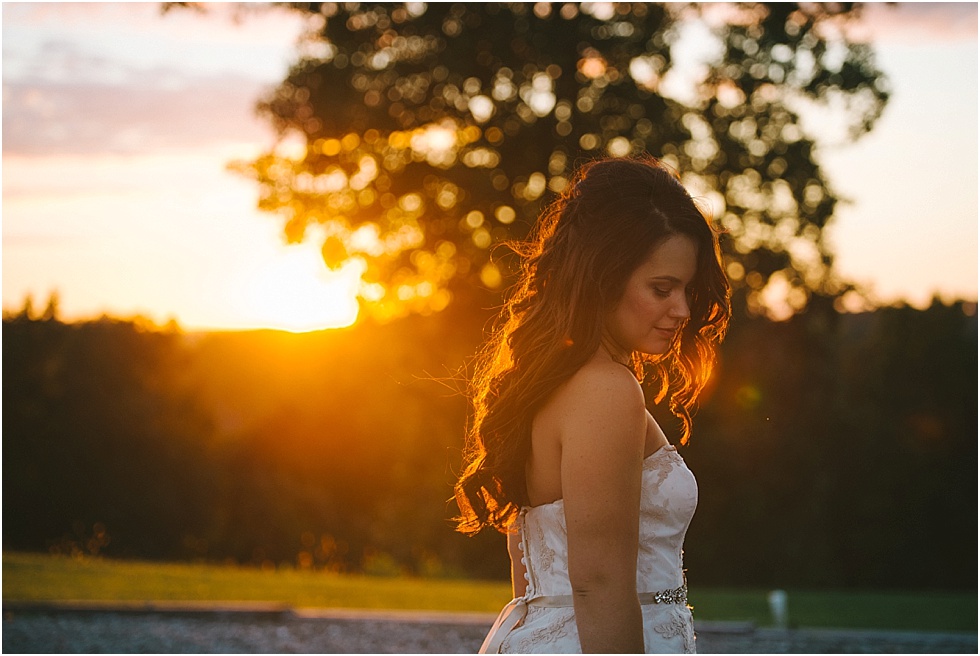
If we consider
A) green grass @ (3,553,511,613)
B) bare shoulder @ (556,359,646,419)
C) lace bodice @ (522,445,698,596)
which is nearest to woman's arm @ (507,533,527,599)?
lace bodice @ (522,445,698,596)

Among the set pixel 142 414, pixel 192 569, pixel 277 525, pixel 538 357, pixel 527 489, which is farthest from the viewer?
pixel 277 525

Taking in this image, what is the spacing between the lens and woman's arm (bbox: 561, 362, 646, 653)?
2361 millimetres

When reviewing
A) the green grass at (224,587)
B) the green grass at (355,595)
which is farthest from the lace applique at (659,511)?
the green grass at (224,587)

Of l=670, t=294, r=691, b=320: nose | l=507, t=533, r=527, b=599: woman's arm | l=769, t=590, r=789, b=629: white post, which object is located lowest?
l=769, t=590, r=789, b=629: white post

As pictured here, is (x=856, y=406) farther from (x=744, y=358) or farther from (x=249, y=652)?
(x=249, y=652)

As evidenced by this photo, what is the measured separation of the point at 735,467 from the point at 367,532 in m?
12.4

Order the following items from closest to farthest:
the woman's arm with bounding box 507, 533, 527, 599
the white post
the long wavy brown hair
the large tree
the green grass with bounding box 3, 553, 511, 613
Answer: the long wavy brown hair
the woman's arm with bounding box 507, 533, 527, 599
the white post
the green grass with bounding box 3, 553, 511, 613
the large tree

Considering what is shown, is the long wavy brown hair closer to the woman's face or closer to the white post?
the woman's face

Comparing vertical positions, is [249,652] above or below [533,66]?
below

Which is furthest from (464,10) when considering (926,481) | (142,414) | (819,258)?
(142,414)

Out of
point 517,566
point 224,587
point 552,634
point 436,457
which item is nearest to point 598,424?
point 552,634

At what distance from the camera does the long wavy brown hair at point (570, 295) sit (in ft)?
8.43

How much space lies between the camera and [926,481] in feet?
80.2

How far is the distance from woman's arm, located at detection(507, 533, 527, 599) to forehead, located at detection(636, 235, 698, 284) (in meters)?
0.94
